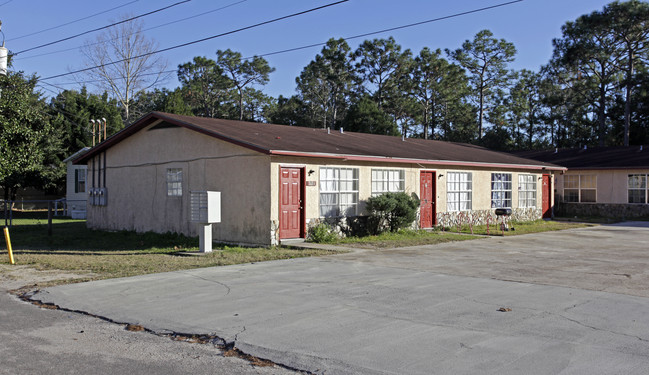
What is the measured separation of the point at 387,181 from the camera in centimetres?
1895

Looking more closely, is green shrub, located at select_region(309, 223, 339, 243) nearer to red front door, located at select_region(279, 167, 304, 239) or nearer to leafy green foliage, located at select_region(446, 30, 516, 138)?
red front door, located at select_region(279, 167, 304, 239)

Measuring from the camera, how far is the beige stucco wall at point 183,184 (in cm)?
1573

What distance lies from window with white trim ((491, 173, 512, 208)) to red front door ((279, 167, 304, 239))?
1053 cm

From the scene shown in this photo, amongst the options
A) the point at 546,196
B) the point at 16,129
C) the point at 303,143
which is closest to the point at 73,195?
the point at 16,129

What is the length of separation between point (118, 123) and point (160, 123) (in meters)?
28.3

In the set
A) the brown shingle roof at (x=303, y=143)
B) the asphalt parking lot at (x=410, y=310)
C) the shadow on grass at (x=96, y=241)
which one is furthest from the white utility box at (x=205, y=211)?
the asphalt parking lot at (x=410, y=310)

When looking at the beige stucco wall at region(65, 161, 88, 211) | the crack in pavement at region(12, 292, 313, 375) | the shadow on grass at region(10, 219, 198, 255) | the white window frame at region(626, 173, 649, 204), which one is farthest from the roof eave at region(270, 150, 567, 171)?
the beige stucco wall at region(65, 161, 88, 211)

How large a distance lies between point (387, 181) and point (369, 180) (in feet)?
3.30

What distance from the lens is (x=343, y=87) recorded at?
53875 mm

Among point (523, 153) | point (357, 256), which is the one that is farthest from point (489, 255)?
point (523, 153)

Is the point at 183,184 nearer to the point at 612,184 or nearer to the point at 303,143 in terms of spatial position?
the point at 303,143

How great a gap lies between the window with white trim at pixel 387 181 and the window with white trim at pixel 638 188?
49.9 ft

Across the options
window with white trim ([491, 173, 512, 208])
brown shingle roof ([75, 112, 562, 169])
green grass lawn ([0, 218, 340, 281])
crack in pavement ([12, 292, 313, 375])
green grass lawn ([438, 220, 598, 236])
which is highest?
brown shingle roof ([75, 112, 562, 169])

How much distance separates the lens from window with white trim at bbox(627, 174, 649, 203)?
27547 mm
